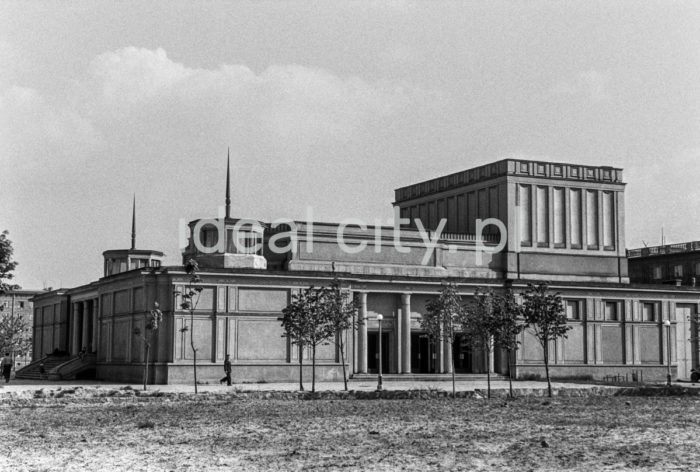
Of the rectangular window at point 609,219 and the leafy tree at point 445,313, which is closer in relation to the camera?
the leafy tree at point 445,313

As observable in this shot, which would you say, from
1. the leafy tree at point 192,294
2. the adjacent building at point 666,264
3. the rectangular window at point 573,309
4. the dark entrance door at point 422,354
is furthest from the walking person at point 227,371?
the adjacent building at point 666,264

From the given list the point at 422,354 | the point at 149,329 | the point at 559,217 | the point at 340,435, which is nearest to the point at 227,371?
the point at 149,329

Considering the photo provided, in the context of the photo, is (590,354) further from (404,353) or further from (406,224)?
(406,224)

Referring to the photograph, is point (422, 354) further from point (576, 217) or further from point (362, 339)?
point (576, 217)

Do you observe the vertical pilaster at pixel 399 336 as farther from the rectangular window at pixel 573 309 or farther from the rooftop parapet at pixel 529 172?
the rooftop parapet at pixel 529 172

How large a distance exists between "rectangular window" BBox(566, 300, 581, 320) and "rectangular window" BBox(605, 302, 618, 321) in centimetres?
238

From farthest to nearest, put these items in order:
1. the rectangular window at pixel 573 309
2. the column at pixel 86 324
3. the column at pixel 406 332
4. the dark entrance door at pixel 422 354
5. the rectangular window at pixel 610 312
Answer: the column at pixel 86 324 < the rectangular window at pixel 610 312 < the rectangular window at pixel 573 309 < the dark entrance door at pixel 422 354 < the column at pixel 406 332

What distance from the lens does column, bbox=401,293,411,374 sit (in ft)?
207

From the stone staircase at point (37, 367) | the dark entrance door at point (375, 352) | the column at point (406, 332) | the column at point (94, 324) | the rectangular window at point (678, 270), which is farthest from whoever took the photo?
the rectangular window at point (678, 270)

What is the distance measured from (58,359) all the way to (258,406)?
3670cm

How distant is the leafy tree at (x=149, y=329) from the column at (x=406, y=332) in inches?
626

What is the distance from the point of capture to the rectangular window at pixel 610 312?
69938 mm

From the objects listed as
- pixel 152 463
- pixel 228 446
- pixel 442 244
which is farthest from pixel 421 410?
pixel 442 244

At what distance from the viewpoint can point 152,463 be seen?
72.2 ft
